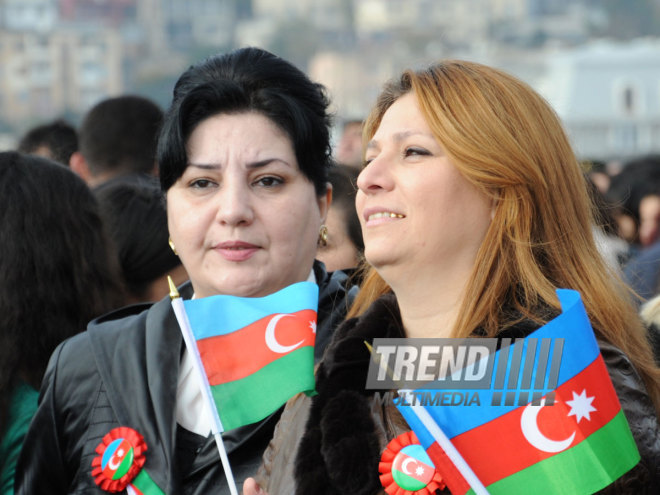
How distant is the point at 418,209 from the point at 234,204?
0.57 meters

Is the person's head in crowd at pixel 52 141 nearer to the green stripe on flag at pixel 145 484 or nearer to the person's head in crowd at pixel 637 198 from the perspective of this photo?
the person's head in crowd at pixel 637 198

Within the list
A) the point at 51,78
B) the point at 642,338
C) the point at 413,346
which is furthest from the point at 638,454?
the point at 51,78

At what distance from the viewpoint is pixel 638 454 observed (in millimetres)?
1901

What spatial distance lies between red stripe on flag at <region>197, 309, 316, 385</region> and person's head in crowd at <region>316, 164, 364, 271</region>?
42.0 inches

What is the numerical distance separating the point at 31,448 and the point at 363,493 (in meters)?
0.90

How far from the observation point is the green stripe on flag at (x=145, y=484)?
249 centimetres

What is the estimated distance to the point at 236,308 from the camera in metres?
2.48

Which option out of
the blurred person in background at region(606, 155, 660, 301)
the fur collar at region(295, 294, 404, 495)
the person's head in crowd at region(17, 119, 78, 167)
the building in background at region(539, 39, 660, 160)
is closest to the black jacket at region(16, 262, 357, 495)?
the fur collar at region(295, 294, 404, 495)

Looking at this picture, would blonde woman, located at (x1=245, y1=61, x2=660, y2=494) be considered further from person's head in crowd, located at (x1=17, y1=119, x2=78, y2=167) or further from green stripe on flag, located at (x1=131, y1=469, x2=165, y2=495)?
person's head in crowd, located at (x1=17, y1=119, x2=78, y2=167)

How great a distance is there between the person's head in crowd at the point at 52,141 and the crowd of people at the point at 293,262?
5.46 feet

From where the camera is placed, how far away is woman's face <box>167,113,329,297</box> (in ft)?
8.70

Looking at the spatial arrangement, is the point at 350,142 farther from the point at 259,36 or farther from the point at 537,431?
the point at 259,36

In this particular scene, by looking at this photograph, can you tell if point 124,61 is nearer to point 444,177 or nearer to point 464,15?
point 464,15

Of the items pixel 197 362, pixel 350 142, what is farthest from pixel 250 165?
pixel 350 142
